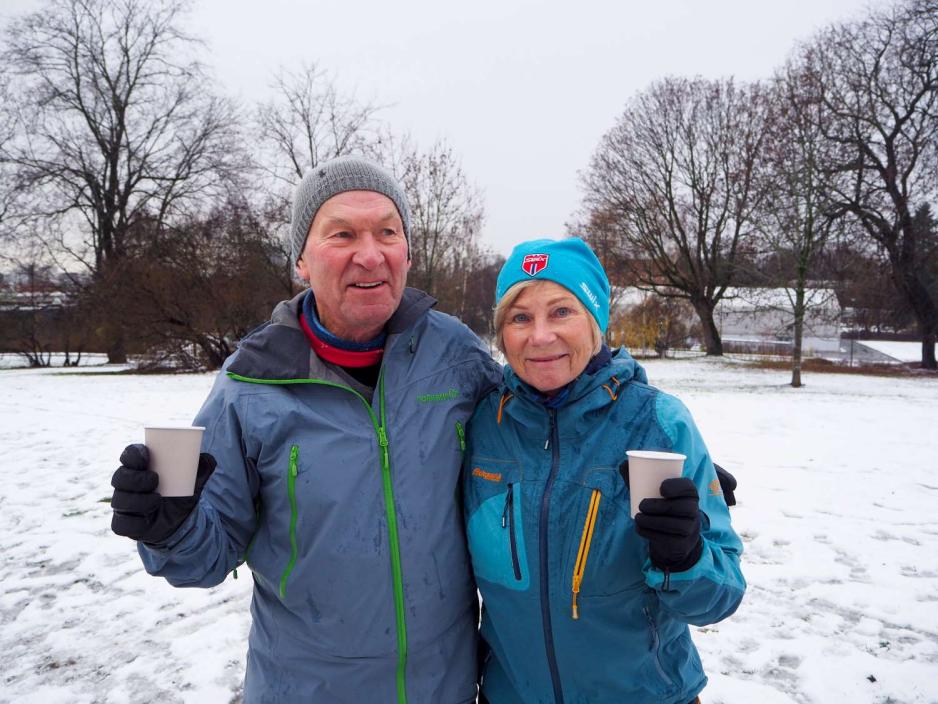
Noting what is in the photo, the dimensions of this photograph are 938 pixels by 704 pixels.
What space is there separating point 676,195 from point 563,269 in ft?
101

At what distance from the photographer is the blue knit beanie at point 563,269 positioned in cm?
176

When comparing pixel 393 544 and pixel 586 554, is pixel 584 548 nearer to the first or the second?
pixel 586 554

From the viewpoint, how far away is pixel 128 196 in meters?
25.6

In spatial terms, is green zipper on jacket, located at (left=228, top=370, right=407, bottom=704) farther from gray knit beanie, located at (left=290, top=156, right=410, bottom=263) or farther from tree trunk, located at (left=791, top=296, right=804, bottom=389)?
tree trunk, located at (left=791, top=296, right=804, bottom=389)

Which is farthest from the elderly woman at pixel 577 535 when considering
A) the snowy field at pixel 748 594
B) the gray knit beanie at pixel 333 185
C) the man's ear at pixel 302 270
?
the snowy field at pixel 748 594

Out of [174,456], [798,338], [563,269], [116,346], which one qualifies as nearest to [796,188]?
[798,338]

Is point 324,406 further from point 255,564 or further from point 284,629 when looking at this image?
point 284,629

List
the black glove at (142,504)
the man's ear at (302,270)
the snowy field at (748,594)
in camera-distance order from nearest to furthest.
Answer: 1. the black glove at (142,504)
2. the man's ear at (302,270)
3. the snowy field at (748,594)

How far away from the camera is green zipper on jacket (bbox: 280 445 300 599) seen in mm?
1553

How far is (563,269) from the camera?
176cm

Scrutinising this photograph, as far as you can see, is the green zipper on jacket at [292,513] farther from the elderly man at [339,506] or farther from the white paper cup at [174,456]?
the white paper cup at [174,456]

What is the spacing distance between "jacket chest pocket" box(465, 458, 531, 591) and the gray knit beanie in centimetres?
89

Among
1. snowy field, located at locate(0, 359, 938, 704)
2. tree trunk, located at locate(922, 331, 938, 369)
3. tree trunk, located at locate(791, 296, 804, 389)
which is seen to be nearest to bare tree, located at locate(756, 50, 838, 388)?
tree trunk, located at locate(791, 296, 804, 389)

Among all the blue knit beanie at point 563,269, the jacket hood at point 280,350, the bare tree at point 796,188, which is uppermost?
the bare tree at point 796,188
